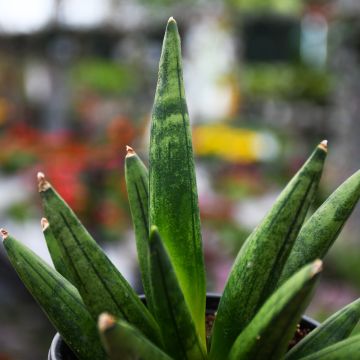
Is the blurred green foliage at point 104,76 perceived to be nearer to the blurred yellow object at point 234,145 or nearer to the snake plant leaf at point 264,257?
the blurred yellow object at point 234,145

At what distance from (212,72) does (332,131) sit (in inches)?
118

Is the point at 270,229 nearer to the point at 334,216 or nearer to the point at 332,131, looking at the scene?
the point at 334,216

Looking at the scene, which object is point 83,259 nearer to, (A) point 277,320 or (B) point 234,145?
(A) point 277,320

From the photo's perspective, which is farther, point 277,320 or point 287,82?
point 287,82

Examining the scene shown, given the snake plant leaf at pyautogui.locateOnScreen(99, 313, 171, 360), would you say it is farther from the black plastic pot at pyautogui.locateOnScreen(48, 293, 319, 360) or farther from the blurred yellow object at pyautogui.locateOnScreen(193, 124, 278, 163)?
the blurred yellow object at pyautogui.locateOnScreen(193, 124, 278, 163)

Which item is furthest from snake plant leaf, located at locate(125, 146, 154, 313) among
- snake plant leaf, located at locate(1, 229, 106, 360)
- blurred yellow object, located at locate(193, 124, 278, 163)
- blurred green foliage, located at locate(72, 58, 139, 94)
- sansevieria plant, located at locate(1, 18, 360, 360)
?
blurred green foliage, located at locate(72, 58, 139, 94)

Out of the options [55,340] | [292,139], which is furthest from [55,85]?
[55,340]

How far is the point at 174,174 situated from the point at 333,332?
248 mm

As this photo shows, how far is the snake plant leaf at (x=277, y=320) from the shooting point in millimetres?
565

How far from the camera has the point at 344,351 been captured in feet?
2.08

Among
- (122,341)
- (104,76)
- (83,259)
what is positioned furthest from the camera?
(104,76)

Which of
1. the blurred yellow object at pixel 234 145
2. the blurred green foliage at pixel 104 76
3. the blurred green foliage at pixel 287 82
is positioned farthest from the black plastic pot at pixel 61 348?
the blurred green foliage at pixel 104 76

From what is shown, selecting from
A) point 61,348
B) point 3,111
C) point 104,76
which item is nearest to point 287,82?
point 104,76

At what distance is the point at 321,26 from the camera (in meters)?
12.1
